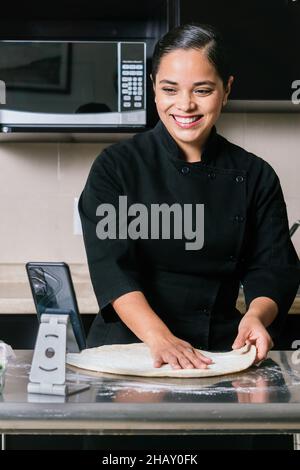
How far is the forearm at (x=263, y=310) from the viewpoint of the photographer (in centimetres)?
155

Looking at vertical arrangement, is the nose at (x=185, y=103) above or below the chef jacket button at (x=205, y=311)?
above

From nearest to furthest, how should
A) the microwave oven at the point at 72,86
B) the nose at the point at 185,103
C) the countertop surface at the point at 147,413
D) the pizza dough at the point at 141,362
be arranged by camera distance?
the countertop surface at the point at 147,413
the pizza dough at the point at 141,362
the nose at the point at 185,103
the microwave oven at the point at 72,86

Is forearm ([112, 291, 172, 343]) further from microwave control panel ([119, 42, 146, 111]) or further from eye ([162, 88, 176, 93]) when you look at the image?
microwave control panel ([119, 42, 146, 111])

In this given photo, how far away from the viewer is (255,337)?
1.46 meters

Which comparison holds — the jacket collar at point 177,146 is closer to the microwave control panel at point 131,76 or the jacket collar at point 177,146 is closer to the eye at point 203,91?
the eye at point 203,91

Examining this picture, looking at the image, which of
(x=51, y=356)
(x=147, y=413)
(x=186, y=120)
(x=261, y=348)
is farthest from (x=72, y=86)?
(x=147, y=413)

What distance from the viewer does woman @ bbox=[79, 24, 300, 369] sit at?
62.3 inches

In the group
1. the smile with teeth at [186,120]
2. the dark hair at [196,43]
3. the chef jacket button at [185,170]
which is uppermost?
the dark hair at [196,43]

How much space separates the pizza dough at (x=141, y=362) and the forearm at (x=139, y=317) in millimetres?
40

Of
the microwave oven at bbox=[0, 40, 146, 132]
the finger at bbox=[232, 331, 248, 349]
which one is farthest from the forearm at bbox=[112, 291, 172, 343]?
the microwave oven at bbox=[0, 40, 146, 132]

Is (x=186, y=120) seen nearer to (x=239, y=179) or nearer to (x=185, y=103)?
(x=185, y=103)

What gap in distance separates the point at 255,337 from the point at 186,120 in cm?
43

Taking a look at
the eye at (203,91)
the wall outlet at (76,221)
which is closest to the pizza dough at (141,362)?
the eye at (203,91)

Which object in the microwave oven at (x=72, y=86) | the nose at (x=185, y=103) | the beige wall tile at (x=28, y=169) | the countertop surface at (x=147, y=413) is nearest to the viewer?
the countertop surface at (x=147, y=413)
